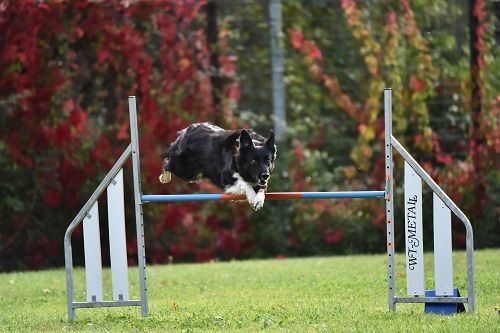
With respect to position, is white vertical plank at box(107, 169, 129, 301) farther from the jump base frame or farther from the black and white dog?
the black and white dog

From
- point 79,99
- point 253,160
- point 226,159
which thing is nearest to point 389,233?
point 253,160

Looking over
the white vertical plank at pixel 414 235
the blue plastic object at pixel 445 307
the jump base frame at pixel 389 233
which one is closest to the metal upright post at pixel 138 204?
the jump base frame at pixel 389 233

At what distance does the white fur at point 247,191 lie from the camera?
7.89m

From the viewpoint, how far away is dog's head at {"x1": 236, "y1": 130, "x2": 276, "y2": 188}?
811cm

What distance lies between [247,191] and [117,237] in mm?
1062

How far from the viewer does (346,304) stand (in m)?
8.24

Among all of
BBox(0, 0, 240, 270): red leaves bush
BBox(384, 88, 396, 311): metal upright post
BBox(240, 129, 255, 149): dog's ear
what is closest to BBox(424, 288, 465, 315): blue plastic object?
BBox(384, 88, 396, 311): metal upright post

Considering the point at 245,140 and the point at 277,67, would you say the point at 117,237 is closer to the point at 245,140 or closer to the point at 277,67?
the point at 245,140

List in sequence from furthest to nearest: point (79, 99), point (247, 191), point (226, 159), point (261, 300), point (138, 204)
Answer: point (79, 99) < point (261, 300) < point (226, 159) < point (247, 191) < point (138, 204)

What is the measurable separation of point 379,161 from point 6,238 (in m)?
5.04

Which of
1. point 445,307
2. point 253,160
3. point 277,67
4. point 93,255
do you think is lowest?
point 445,307

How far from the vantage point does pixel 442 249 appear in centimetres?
718

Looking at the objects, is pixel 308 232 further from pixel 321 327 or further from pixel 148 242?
pixel 321 327

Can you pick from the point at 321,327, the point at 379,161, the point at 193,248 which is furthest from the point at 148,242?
the point at 321,327
